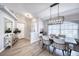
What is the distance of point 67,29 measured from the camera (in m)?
1.94

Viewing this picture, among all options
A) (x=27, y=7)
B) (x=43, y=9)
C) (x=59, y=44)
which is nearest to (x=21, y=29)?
(x=27, y=7)

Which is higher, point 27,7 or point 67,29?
point 27,7

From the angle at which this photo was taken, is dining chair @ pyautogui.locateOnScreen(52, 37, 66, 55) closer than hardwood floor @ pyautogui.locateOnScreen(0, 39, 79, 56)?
No

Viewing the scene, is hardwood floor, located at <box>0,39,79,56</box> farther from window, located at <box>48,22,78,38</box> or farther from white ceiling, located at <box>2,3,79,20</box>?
white ceiling, located at <box>2,3,79,20</box>

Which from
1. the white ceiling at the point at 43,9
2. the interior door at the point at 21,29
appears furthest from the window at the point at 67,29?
the interior door at the point at 21,29

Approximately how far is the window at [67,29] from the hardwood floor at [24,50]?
57cm

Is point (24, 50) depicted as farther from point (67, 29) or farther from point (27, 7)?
point (67, 29)

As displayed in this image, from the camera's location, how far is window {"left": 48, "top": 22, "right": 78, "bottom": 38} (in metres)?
1.87

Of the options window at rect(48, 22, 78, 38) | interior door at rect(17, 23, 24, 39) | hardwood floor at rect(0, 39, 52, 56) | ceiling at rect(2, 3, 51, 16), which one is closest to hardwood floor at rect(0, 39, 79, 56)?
hardwood floor at rect(0, 39, 52, 56)

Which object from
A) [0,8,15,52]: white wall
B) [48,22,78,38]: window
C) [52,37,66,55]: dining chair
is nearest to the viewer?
[0,8,15,52]: white wall

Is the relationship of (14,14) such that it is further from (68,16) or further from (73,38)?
(73,38)

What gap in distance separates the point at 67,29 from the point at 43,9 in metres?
0.81

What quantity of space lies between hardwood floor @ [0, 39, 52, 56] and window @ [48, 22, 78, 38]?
1.88 feet

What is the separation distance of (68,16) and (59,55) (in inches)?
39.4
